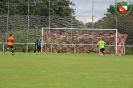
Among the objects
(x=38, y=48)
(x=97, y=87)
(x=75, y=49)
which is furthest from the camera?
(x=75, y=49)

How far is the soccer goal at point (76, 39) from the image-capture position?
4812cm

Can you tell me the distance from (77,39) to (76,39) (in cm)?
10

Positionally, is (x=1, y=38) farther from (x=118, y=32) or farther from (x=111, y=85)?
(x=111, y=85)

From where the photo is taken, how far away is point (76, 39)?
49.2 meters

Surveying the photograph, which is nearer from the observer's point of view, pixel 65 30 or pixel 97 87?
pixel 97 87

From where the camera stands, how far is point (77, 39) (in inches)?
1935

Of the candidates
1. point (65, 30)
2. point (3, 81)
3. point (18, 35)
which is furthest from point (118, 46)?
point (3, 81)

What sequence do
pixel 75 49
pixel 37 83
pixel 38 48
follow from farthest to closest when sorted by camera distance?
pixel 75 49 < pixel 38 48 < pixel 37 83

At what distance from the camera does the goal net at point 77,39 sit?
48.1 meters

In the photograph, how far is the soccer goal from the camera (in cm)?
Result: 4812

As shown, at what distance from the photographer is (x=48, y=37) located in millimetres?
49156

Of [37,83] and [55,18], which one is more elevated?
[55,18]

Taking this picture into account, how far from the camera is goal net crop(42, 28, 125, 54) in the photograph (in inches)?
1893

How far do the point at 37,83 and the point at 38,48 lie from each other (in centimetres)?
3135
